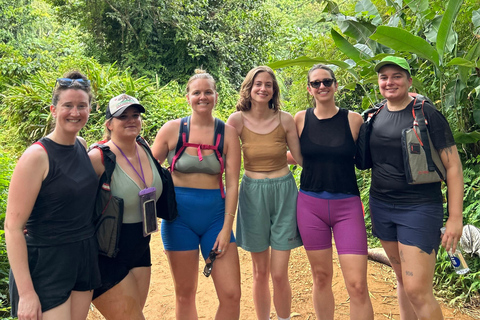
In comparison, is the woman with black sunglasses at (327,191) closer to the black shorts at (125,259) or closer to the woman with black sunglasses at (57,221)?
the black shorts at (125,259)

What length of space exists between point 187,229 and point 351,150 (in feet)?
4.69

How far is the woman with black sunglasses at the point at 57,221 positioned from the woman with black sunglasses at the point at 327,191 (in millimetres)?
1674

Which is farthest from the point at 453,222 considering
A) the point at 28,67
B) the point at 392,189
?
the point at 28,67

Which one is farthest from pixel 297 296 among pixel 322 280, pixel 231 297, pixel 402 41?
pixel 402 41

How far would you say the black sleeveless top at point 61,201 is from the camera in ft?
6.75

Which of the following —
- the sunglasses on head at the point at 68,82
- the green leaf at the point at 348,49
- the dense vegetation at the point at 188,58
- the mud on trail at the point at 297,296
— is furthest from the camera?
the green leaf at the point at 348,49

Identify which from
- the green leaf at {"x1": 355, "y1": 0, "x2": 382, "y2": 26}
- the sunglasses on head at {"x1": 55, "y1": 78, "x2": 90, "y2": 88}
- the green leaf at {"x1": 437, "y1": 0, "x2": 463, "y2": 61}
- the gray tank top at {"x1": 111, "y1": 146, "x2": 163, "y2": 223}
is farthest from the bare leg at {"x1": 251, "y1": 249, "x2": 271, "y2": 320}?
the green leaf at {"x1": 355, "y1": 0, "x2": 382, "y2": 26}

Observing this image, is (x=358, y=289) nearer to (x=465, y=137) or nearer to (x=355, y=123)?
(x=355, y=123)

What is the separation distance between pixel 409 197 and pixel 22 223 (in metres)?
2.47

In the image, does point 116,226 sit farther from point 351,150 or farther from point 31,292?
point 351,150

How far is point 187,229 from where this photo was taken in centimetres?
293

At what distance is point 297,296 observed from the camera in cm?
452

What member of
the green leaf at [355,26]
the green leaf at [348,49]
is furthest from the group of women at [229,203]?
the green leaf at [355,26]

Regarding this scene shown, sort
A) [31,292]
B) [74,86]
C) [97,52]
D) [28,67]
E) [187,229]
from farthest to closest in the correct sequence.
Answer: [97,52] < [28,67] < [187,229] < [74,86] < [31,292]
